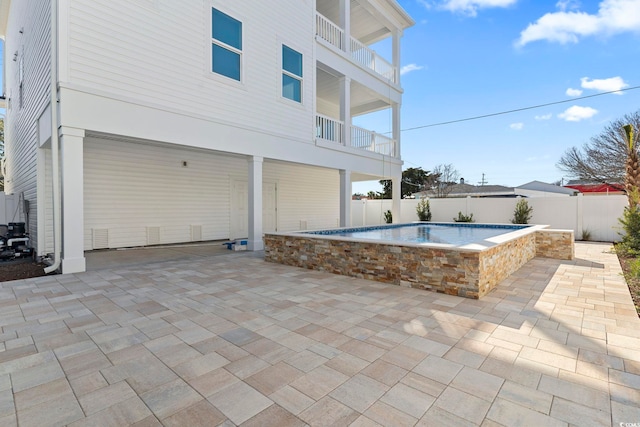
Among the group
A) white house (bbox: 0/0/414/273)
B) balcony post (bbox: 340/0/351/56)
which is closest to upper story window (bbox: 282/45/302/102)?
white house (bbox: 0/0/414/273)

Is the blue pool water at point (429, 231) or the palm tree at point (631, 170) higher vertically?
the palm tree at point (631, 170)

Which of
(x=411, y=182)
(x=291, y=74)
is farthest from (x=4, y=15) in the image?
(x=411, y=182)

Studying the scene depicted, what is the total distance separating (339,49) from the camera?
1009 cm

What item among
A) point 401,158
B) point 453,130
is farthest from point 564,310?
point 453,130

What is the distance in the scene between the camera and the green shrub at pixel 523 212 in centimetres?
1177

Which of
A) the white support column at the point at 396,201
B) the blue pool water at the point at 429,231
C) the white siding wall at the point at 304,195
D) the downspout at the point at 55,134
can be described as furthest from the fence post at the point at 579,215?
the downspout at the point at 55,134

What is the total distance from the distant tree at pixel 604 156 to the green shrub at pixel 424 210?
1005cm

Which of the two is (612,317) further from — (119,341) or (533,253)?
(119,341)

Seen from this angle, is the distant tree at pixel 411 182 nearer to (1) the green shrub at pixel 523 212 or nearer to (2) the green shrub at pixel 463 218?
(2) the green shrub at pixel 463 218

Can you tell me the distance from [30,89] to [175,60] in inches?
163

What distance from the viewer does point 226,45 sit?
7145 millimetres

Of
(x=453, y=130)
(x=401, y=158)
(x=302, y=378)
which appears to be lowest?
(x=302, y=378)

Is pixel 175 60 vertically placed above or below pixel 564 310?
above

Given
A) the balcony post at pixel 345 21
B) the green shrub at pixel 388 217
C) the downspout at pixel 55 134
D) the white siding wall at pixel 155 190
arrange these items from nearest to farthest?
A: 1. the downspout at pixel 55 134
2. the white siding wall at pixel 155 190
3. the balcony post at pixel 345 21
4. the green shrub at pixel 388 217
